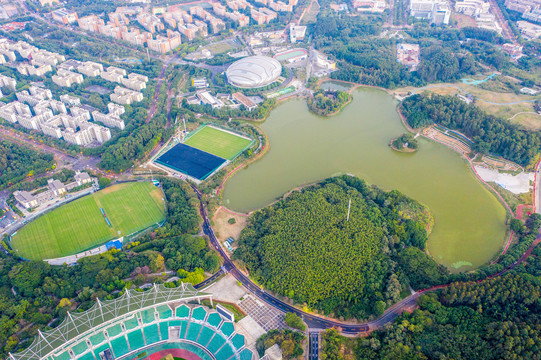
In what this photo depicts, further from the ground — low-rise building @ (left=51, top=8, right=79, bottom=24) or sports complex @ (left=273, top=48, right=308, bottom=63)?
low-rise building @ (left=51, top=8, right=79, bottom=24)

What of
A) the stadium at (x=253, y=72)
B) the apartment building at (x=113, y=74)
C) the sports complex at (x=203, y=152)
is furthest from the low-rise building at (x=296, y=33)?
the sports complex at (x=203, y=152)

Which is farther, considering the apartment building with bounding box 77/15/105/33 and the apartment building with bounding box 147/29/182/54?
the apartment building with bounding box 77/15/105/33

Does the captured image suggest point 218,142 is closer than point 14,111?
Yes

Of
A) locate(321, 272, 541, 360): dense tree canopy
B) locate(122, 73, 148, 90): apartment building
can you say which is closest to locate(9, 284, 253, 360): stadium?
locate(321, 272, 541, 360): dense tree canopy

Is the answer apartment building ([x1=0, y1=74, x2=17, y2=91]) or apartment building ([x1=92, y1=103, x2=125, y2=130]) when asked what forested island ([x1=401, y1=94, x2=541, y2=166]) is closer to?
apartment building ([x1=92, y1=103, x2=125, y2=130])

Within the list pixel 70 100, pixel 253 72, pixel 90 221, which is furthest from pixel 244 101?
pixel 90 221

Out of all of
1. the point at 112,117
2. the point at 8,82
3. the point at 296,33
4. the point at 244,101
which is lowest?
the point at 244,101

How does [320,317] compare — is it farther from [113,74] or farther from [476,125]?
[113,74]
